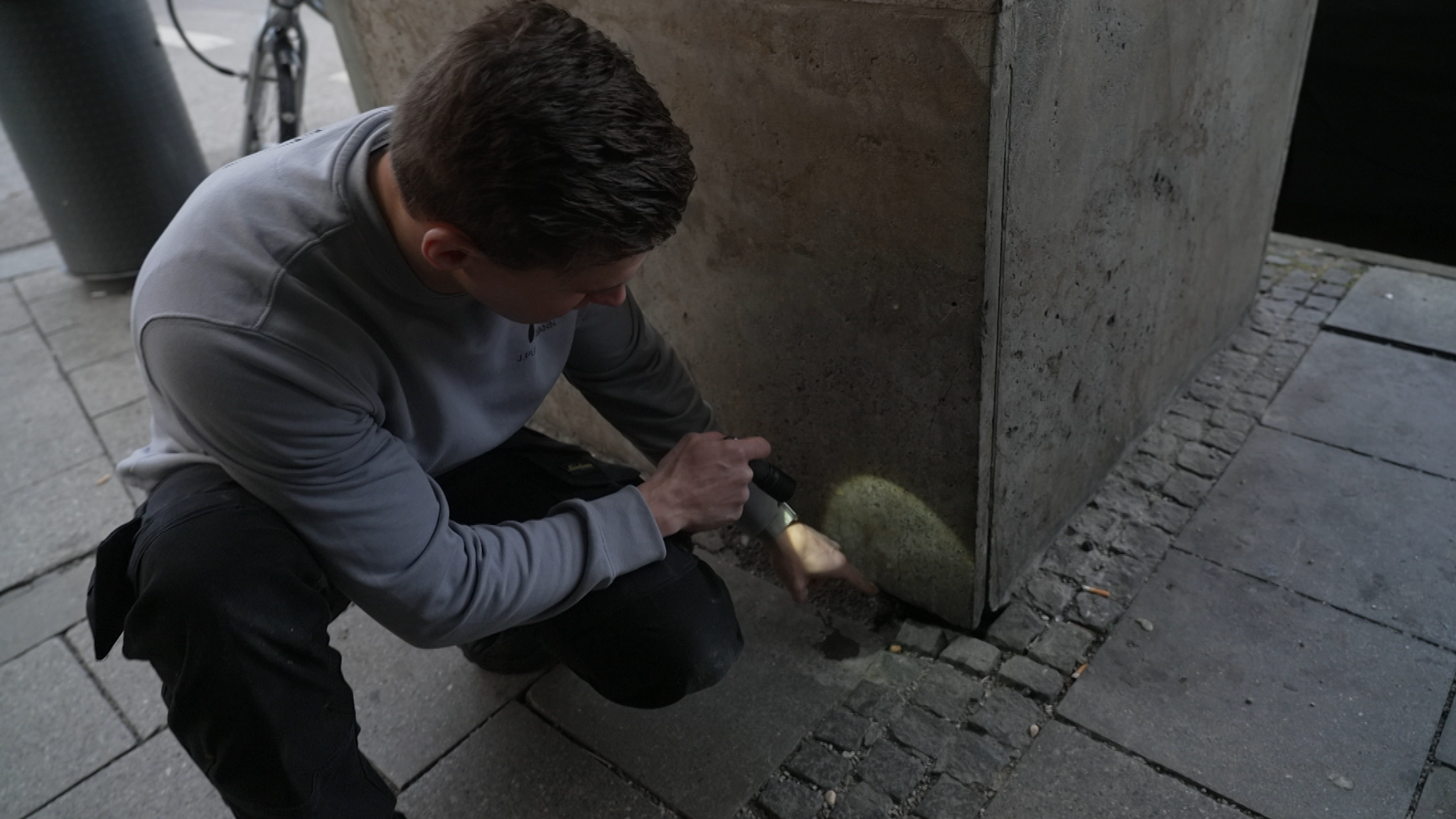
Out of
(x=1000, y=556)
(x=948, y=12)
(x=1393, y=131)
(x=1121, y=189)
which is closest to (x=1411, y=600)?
(x=1000, y=556)

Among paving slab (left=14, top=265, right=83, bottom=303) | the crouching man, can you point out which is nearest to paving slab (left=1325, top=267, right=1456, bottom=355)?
the crouching man

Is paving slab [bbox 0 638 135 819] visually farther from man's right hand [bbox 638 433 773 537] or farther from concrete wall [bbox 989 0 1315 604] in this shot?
concrete wall [bbox 989 0 1315 604]

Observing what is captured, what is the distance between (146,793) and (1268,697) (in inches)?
93.3

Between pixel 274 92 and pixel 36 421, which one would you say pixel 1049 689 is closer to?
pixel 36 421

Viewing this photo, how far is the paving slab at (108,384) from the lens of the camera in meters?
3.71

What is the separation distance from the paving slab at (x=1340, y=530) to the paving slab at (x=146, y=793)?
2350mm

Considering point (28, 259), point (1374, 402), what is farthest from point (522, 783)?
point (28, 259)

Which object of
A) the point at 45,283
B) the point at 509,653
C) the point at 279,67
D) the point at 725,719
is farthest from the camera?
the point at 45,283

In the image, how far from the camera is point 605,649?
6.23 feet

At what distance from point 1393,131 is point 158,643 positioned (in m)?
4.45

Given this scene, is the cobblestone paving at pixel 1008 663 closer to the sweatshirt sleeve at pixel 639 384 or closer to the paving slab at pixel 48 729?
the sweatshirt sleeve at pixel 639 384

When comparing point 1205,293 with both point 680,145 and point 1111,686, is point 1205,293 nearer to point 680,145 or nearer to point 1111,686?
point 1111,686

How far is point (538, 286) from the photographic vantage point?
1.45 meters

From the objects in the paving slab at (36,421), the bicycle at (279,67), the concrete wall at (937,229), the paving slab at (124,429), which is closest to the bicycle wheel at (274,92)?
the bicycle at (279,67)
